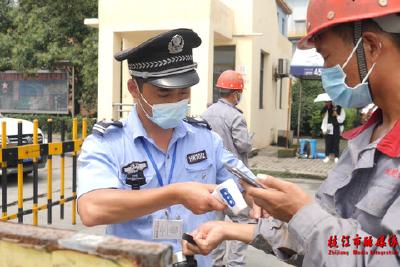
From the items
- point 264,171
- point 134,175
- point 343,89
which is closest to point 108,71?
point 264,171

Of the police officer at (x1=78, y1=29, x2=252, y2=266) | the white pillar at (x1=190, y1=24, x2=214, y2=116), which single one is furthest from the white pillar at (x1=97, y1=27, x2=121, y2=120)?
the police officer at (x1=78, y1=29, x2=252, y2=266)

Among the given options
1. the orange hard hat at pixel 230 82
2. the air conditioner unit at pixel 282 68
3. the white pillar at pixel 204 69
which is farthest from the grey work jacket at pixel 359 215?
the air conditioner unit at pixel 282 68

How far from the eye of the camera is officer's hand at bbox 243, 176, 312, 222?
1.36 meters

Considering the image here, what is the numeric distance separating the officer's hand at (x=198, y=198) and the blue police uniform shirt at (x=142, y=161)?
0.21 m

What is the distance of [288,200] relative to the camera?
4.46ft

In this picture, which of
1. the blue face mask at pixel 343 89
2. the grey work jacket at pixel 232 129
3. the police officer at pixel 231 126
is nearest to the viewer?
the blue face mask at pixel 343 89

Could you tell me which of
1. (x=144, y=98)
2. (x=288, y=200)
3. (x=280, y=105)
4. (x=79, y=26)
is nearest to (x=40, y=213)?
(x=144, y=98)

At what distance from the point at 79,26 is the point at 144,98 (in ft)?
48.3

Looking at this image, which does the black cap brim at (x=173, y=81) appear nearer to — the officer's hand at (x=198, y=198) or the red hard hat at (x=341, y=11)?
the officer's hand at (x=198, y=198)

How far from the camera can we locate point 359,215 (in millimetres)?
1318

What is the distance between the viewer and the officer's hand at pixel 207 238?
5.39ft

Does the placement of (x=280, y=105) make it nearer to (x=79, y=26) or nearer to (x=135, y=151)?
(x=79, y=26)

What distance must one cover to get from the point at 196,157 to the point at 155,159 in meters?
0.20

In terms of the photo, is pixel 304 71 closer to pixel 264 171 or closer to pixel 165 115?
pixel 264 171
